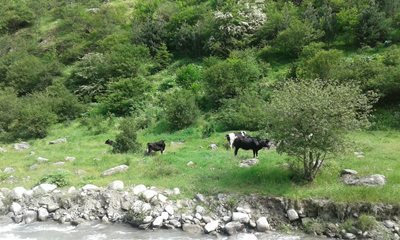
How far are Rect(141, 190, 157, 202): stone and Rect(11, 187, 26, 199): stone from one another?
554 centimetres

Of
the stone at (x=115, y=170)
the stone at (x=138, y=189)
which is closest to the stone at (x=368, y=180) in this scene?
the stone at (x=138, y=189)

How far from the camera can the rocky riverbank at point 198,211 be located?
49.7 ft

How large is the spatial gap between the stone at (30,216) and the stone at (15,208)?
553mm

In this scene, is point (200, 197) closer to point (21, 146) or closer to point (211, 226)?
point (211, 226)

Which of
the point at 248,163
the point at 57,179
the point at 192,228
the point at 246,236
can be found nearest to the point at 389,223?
the point at 246,236

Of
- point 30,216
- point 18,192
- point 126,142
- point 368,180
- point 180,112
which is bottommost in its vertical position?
point 30,216

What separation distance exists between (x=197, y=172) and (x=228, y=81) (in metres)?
13.5

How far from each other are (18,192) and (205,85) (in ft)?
57.4

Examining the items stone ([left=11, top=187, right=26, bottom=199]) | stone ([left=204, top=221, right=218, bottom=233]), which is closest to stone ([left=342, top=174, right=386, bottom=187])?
stone ([left=204, top=221, right=218, bottom=233])

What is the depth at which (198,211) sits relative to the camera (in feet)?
54.3

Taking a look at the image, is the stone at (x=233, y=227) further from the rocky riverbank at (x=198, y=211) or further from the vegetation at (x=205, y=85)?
the vegetation at (x=205, y=85)

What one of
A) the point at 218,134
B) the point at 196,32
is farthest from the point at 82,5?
the point at 218,134

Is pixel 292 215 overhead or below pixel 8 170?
below

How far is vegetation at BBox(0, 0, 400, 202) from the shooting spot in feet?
58.2
